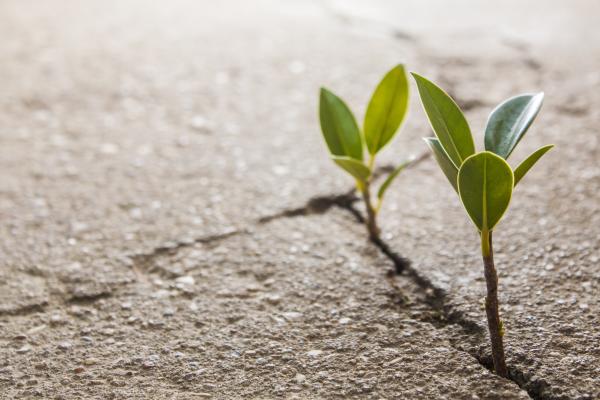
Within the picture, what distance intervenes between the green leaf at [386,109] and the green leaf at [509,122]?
28cm

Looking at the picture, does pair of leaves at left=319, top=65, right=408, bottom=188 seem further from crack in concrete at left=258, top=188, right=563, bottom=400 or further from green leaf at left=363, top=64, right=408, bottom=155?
crack in concrete at left=258, top=188, right=563, bottom=400

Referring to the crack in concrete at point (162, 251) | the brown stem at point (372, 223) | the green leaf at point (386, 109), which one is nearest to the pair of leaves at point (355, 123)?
the green leaf at point (386, 109)

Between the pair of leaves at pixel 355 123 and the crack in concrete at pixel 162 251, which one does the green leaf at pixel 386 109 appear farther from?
the crack in concrete at pixel 162 251

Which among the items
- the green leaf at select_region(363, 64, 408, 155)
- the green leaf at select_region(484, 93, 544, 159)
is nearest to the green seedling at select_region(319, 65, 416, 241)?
the green leaf at select_region(363, 64, 408, 155)

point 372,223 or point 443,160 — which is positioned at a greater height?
point 443,160

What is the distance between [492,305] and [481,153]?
0.24 metres

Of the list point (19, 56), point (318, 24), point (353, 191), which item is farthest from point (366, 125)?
point (19, 56)

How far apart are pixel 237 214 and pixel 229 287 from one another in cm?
29

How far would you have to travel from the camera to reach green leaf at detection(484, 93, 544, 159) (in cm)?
109

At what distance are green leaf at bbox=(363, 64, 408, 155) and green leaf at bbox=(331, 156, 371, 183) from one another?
2.5 inches

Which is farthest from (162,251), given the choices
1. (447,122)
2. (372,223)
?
(447,122)

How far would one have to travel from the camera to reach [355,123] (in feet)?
4.66

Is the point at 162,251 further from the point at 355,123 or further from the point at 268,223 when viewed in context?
the point at 355,123

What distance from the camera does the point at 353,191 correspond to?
173 cm
